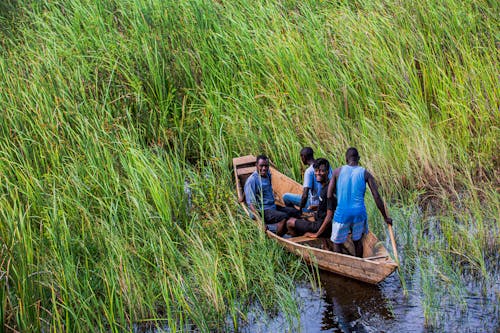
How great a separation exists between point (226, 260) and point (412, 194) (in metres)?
2.63

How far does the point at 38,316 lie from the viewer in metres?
5.56

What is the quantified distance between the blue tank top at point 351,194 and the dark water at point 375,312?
67cm

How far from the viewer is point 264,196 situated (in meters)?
8.85

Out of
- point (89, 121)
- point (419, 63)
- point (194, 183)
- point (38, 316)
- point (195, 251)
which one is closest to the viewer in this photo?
point (38, 316)

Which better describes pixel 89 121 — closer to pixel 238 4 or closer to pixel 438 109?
pixel 238 4

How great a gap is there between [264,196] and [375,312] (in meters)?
2.37

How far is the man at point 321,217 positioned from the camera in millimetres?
7951

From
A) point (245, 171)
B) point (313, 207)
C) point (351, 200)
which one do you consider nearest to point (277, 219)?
point (313, 207)

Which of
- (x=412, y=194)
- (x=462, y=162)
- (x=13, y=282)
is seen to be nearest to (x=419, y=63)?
(x=462, y=162)

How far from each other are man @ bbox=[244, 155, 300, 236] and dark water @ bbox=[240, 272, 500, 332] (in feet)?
4.27

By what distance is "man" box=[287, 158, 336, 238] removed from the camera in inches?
313

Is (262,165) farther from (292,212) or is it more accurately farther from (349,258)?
(349,258)

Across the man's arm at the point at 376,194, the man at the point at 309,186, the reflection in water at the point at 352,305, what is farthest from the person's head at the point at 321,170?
the reflection in water at the point at 352,305

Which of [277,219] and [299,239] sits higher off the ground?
[277,219]
